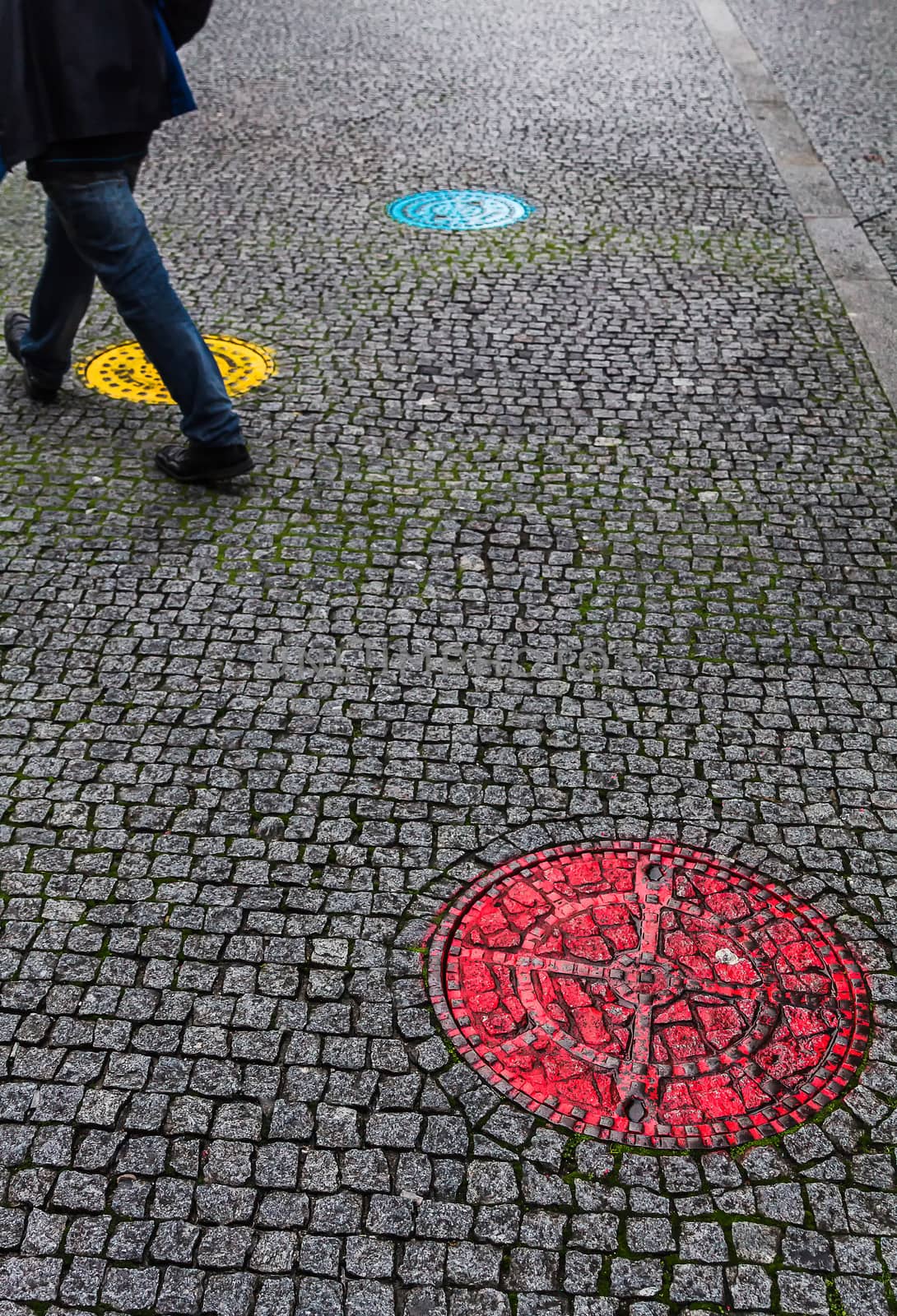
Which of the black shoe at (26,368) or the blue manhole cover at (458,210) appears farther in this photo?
the blue manhole cover at (458,210)

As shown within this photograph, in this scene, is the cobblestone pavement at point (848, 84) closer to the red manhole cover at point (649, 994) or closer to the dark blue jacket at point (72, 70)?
the dark blue jacket at point (72, 70)

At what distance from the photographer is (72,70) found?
15.5 feet

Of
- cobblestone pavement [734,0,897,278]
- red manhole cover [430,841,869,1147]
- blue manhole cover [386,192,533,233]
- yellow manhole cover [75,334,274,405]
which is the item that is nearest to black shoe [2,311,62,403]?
yellow manhole cover [75,334,274,405]

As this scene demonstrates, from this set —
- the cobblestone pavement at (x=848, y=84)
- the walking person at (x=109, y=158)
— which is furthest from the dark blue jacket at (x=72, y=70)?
the cobblestone pavement at (x=848, y=84)

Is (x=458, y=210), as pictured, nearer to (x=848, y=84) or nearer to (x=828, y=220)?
(x=828, y=220)

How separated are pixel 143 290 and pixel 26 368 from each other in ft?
3.65

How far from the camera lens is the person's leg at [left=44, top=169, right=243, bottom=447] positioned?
502cm

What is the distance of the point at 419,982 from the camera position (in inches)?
133

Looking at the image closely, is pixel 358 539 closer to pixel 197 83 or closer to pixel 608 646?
pixel 608 646

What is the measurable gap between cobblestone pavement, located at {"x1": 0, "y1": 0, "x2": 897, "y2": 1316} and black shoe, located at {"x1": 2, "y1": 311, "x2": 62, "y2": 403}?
0.13 meters

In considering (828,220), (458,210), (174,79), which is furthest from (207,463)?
(828,220)

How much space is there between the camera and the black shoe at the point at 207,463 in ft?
17.7

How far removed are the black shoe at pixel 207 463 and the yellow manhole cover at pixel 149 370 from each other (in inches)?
27.9

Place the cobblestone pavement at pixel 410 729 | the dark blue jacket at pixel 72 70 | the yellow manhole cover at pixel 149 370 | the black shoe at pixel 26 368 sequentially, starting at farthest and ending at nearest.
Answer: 1. the yellow manhole cover at pixel 149 370
2. the black shoe at pixel 26 368
3. the dark blue jacket at pixel 72 70
4. the cobblestone pavement at pixel 410 729
